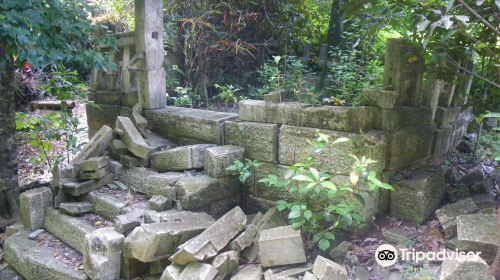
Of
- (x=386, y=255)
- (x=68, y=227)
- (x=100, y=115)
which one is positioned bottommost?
(x=68, y=227)

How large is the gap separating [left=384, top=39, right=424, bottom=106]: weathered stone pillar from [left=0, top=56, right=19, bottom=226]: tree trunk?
3.55 m

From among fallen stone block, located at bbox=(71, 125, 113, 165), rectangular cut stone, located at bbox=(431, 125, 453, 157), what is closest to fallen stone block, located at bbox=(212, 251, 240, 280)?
fallen stone block, located at bbox=(71, 125, 113, 165)

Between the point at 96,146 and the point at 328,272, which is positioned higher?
the point at 96,146

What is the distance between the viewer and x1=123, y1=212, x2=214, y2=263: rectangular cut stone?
9.46 ft

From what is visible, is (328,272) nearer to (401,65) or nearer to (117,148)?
(401,65)

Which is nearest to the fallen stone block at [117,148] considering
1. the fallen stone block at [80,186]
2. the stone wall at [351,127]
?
the fallen stone block at [80,186]

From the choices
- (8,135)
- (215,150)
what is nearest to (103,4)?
(8,135)

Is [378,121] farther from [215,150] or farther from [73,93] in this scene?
Answer: [73,93]

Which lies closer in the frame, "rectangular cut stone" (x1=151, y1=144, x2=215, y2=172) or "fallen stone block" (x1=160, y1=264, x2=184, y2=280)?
"fallen stone block" (x1=160, y1=264, x2=184, y2=280)

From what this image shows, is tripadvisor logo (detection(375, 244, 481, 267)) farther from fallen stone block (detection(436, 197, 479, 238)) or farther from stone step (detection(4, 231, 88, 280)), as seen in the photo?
stone step (detection(4, 231, 88, 280))

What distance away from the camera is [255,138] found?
378 centimetres

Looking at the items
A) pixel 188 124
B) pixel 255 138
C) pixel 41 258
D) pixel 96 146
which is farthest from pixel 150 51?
pixel 41 258

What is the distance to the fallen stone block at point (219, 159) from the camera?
362 centimetres

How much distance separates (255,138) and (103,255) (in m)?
1.64
